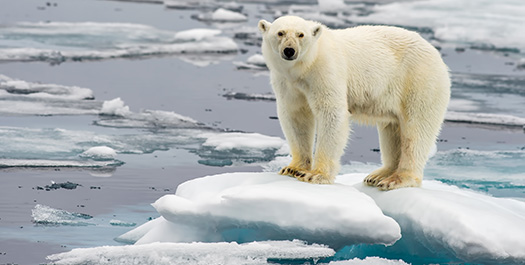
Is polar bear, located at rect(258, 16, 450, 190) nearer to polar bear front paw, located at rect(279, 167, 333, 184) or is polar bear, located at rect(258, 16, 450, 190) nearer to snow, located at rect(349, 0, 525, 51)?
polar bear front paw, located at rect(279, 167, 333, 184)

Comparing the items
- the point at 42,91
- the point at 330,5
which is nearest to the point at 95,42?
the point at 42,91

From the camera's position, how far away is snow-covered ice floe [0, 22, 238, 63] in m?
13.3

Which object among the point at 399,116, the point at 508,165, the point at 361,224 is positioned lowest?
the point at 508,165

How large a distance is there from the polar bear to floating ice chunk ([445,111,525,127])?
14.3 ft

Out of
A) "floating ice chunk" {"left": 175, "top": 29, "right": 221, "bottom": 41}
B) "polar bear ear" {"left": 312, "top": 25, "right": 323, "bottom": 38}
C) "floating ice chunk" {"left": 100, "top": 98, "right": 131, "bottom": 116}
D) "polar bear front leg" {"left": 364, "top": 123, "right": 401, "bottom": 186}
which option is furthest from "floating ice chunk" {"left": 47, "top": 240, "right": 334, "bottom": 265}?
"floating ice chunk" {"left": 175, "top": 29, "right": 221, "bottom": 41}

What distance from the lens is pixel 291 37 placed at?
5129 mm

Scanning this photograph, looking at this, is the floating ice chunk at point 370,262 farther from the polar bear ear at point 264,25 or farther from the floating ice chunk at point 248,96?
the floating ice chunk at point 248,96

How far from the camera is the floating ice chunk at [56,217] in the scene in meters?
6.03

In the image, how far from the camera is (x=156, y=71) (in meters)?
12.8

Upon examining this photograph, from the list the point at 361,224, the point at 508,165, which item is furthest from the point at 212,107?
the point at 361,224

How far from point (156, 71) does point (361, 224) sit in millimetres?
8253

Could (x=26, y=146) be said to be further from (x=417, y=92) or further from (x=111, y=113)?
(x=417, y=92)

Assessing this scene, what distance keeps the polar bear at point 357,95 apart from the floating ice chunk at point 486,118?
14.3ft

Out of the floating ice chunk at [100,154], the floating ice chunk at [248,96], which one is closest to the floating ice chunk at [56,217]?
the floating ice chunk at [100,154]
